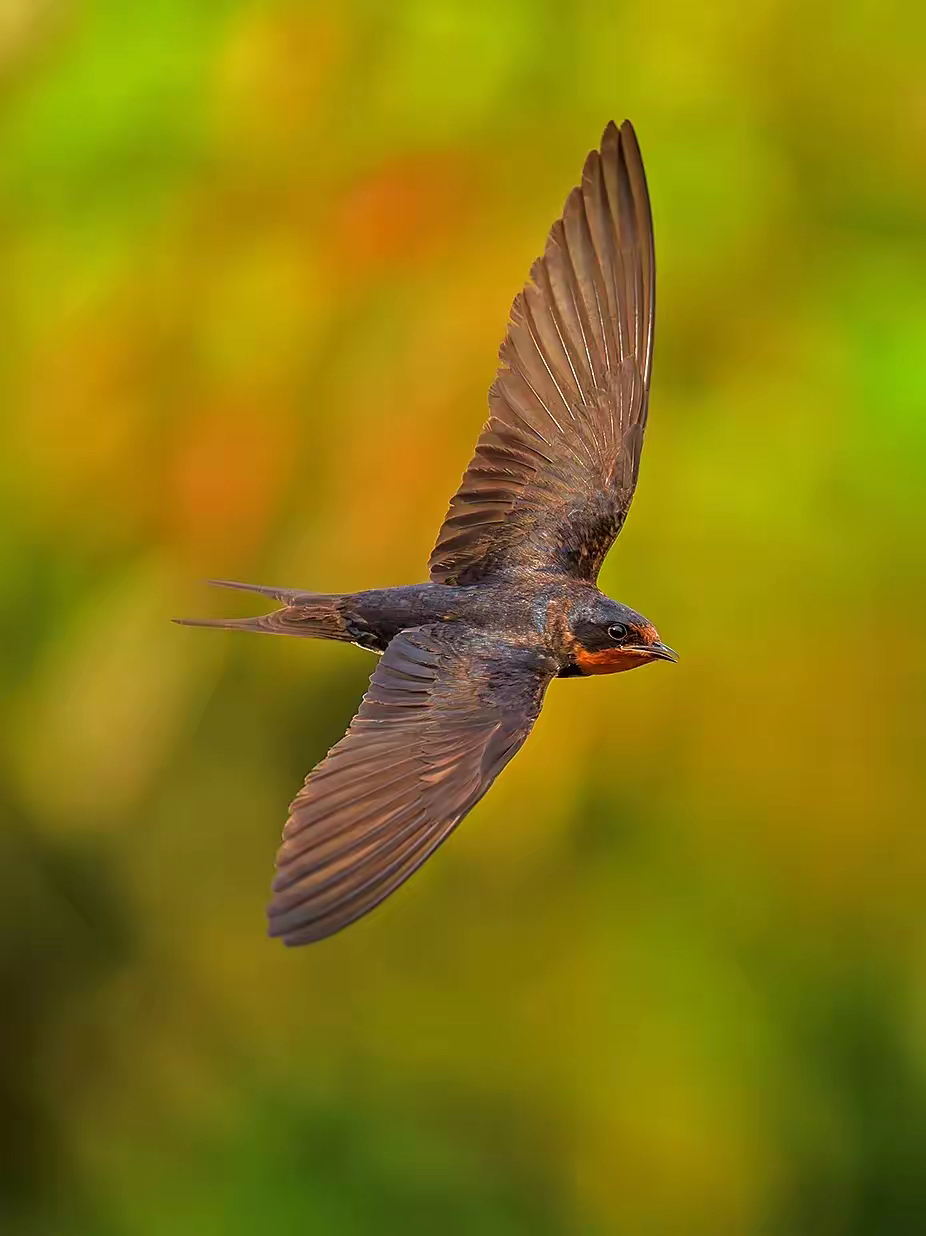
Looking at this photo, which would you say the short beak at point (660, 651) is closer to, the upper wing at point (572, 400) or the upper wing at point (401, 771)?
the upper wing at point (401, 771)

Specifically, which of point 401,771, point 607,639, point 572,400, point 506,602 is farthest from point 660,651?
point 572,400

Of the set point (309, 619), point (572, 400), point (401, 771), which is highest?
point (572, 400)

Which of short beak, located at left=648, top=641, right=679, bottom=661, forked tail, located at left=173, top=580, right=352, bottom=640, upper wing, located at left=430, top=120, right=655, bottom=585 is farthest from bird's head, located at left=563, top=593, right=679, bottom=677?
forked tail, located at left=173, top=580, right=352, bottom=640

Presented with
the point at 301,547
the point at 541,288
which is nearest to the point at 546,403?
the point at 541,288

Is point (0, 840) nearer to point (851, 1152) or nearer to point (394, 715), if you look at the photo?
point (851, 1152)

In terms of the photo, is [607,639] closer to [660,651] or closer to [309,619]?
[660,651]

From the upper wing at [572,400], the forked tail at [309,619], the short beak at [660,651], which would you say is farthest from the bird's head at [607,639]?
the forked tail at [309,619]

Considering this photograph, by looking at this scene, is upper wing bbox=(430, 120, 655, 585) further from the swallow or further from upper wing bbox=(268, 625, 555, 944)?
upper wing bbox=(268, 625, 555, 944)

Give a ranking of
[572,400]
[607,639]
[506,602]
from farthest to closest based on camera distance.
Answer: [572,400] < [506,602] < [607,639]
